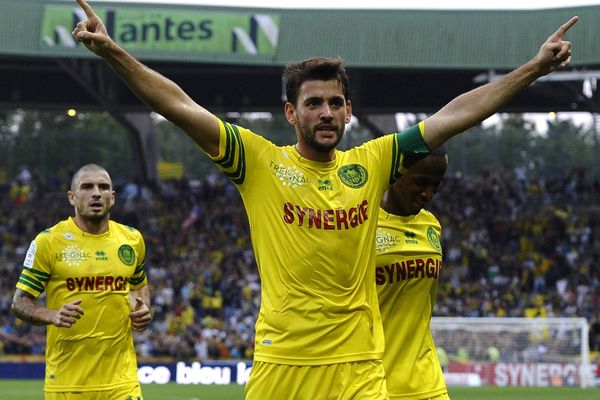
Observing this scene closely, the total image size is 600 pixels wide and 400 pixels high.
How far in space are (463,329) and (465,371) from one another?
1.04 metres

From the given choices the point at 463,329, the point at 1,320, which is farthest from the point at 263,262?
the point at 1,320

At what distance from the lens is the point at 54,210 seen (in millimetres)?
39219

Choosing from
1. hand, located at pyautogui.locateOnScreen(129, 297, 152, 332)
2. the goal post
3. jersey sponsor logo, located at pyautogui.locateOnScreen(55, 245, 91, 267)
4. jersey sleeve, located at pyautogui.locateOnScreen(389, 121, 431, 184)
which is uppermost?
jersey sleeve, located at pyautogui.locateOnScreen(389, 121, 431, 184)

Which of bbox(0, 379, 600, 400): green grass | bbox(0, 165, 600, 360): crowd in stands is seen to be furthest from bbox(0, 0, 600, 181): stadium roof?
bbox(0, 379, 600, 400): green grass

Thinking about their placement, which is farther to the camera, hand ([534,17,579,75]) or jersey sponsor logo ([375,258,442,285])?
jersey sponsor logo ([375,258,442,285])

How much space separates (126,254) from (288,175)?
4.03 meters

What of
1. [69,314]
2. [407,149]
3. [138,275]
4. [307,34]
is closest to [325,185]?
[407,149]

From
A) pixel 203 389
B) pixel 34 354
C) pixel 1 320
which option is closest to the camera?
pixel 203 389

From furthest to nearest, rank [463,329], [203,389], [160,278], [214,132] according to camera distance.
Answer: [160,278] → [463,329] → [203,389] → [214,132]

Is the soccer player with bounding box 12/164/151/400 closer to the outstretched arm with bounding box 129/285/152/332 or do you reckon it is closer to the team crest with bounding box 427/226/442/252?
the outstretched arm with bounding box 129/285/152/332

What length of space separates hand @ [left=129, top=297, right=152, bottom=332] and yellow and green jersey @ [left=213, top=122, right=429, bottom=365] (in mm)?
3144

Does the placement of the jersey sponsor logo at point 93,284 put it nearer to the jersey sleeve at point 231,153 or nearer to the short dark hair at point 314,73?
the jersey sleeve at point 231,153

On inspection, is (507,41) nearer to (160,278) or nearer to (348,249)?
(160,278)

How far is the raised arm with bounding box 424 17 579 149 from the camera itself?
5508mm
